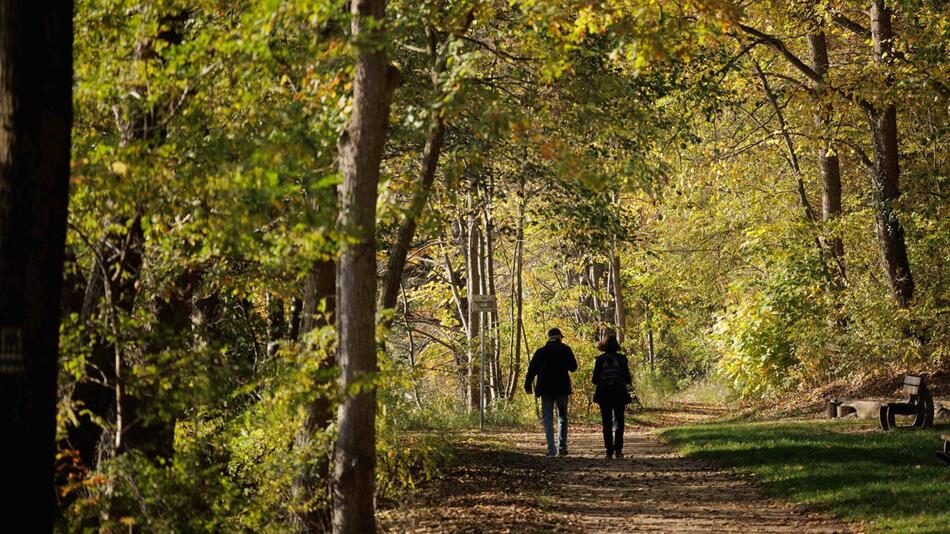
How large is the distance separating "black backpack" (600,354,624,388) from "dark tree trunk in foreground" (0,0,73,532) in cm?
→ 1168

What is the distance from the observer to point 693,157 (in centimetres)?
2952

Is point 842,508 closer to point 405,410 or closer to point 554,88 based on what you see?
point 405,410

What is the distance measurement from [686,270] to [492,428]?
43.0 ft

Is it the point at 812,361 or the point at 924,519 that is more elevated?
the point at 812,361

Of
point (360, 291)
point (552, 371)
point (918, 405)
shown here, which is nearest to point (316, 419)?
point (360, 291)

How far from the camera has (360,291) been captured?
366 inches

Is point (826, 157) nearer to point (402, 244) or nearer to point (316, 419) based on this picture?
point (402, 244)

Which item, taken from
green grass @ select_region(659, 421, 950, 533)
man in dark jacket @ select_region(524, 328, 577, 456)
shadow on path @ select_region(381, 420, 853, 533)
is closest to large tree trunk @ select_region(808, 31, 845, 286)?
green grass @ select_region(659, 421, 950, 533)

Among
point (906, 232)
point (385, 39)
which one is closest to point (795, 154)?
point (906, 232)

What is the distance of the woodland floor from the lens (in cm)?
1146

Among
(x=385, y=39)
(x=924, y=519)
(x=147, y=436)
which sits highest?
(x=385, y=39)

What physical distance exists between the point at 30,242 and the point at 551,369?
1183 centimetres

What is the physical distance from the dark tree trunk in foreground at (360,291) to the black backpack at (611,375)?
25.2ft

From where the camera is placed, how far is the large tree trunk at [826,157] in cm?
2409
